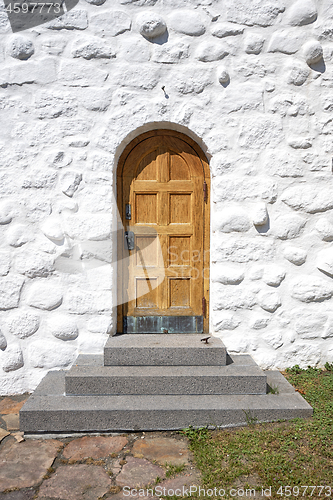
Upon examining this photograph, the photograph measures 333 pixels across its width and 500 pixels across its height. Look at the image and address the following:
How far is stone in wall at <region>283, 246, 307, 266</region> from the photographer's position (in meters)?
3.08

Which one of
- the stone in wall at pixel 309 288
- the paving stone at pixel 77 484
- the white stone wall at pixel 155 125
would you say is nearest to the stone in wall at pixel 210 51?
the white stone wall at pixel 155 125

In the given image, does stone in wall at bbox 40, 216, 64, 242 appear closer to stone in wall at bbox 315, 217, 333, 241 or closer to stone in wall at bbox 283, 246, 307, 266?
stone in wall at bbox 283, 246, 307, 266

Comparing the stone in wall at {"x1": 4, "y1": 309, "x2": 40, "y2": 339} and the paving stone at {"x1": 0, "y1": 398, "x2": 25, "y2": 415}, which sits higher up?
the stone in wall at {"x1": 4, "y1": 309, "x2": 40, "y2": 339}

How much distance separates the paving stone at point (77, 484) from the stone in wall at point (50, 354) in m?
1.05

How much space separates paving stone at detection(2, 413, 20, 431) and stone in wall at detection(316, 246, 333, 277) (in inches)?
102

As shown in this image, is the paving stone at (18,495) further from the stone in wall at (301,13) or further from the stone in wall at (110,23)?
the stone in wall at (301,13)

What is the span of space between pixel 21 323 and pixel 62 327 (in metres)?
0.34

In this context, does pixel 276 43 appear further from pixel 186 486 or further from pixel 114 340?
pixel 186 486

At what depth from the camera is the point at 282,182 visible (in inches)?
122

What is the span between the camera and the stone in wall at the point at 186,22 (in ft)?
9.80

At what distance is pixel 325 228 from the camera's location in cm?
309

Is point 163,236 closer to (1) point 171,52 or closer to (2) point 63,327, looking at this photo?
(2) point 63,327

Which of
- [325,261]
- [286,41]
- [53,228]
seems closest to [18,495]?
[53,228]

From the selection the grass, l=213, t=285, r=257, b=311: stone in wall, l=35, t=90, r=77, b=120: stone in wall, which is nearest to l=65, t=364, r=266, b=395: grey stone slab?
the grass
